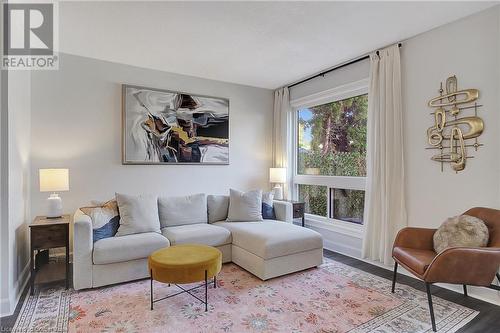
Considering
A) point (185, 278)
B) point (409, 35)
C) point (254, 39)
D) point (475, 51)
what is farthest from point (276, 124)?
point (185, 278)

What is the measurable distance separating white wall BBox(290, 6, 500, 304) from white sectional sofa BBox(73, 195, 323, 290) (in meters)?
1.34

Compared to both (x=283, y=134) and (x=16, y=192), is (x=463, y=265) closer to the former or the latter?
(x=283, y=134)

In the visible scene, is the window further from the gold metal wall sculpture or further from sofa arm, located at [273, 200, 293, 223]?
the gold metal wall sculpture

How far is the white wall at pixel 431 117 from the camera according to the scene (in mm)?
2656

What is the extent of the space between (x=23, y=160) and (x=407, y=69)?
4.44 meters

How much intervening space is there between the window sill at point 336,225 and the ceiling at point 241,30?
234cm

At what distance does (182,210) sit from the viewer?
12.6 feet

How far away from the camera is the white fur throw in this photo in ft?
7.88

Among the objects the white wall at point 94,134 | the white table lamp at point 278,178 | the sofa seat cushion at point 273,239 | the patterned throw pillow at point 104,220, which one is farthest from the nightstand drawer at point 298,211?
the patterned throw pillow at point 104,220

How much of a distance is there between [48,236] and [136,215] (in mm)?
850

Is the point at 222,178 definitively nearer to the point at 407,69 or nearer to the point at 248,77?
the point at 248,77

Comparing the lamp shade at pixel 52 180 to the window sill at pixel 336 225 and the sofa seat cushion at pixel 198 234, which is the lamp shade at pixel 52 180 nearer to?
the sofa seat cushion at pixel 198 234

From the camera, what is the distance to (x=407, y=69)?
10.9 feet

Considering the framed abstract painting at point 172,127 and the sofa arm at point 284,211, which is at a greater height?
the framed abstract painting at point 172,127
